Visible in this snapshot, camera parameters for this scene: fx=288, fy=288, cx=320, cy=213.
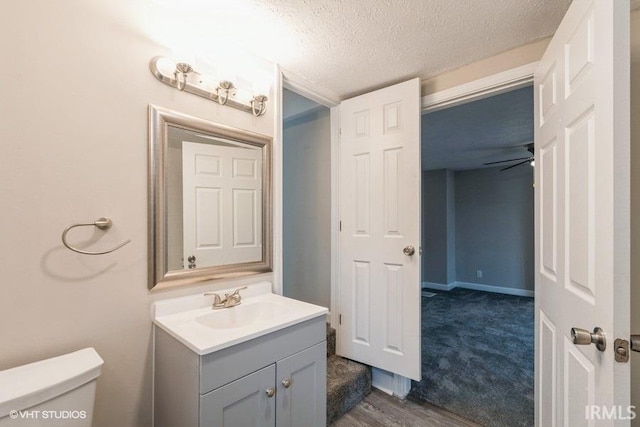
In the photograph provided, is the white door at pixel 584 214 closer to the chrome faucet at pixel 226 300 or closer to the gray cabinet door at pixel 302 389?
the gray cabinet door at pixel 302 389

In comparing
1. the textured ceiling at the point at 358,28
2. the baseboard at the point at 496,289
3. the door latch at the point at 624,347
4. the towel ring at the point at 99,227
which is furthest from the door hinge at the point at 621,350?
the baseboard at the point at 496,289

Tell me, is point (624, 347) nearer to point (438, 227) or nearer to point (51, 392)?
point (51, 392)

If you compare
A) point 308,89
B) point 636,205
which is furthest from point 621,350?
point 308,89

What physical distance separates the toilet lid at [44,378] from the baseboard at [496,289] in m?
5.63

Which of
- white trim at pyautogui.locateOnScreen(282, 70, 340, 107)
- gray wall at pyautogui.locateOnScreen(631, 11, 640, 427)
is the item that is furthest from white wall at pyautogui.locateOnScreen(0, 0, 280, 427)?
gray wall at pyautogui.locateOnScreen(631, 11, 640, 427)

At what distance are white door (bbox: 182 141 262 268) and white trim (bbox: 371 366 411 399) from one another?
4.19 ft

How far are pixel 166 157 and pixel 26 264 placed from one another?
0.62 m

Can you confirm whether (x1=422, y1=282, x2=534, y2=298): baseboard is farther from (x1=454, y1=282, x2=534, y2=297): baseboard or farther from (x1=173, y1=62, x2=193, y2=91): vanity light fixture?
(x1=173, y1=62, x2=193, y2=91): vanity light fixture

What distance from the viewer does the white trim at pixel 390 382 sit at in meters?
2.02

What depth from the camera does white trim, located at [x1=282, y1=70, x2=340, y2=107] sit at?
1872 millimetres

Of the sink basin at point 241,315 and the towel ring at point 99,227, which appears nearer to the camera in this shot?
the towel ring at point 99,227

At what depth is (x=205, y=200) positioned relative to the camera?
1482mm

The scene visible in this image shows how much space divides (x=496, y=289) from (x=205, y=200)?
529 cm

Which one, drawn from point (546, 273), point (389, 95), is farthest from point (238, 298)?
point (389, 95)
